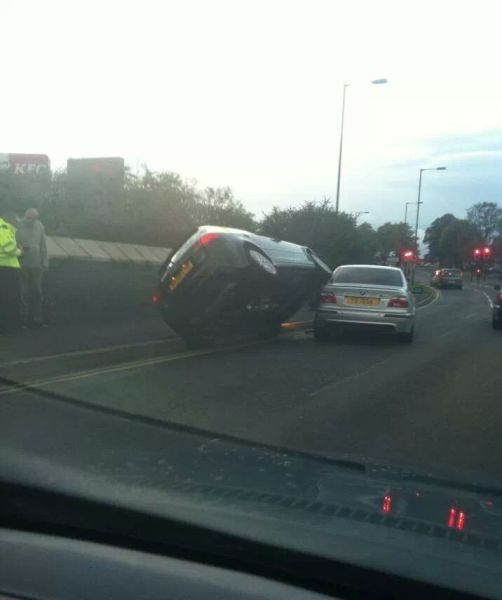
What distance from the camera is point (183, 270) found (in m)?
11.6

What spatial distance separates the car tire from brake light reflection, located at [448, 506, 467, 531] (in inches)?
433

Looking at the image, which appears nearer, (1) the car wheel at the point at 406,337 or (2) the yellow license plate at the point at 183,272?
(2) the yellow license plate at the point at 183,272

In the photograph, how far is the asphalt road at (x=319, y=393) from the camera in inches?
259

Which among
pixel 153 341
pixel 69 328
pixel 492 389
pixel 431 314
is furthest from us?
pixel 431 314

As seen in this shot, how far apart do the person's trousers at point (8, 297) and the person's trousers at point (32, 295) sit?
0.28 metres

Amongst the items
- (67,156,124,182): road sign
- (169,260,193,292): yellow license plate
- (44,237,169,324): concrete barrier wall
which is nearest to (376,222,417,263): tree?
(67,156,124,182): road sign

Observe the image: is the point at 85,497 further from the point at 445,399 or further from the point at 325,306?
the point at 325,306

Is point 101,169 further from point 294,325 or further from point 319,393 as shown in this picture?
point 319,393

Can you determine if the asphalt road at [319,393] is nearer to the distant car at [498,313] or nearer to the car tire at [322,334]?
the car tire at [322,334]

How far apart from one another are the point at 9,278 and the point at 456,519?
10028 millimetres

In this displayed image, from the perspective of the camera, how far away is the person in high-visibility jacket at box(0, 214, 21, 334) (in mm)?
11875

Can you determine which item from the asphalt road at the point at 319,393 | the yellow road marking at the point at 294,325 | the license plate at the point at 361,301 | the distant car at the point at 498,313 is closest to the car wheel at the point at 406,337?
the asphalt road at the point at 319,393

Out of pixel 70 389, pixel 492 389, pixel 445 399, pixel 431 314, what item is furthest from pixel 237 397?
pixel 431 314

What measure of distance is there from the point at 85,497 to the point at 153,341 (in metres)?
9.06
